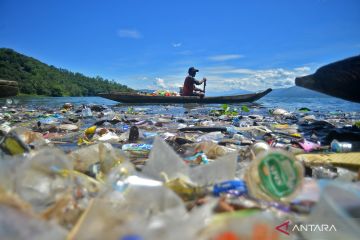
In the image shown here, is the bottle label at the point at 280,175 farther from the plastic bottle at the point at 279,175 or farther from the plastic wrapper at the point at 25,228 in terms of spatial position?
the plastic wrapper at the point at 25,228

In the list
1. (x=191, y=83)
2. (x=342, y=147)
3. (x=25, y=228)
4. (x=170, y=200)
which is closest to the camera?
(x=25, y=228)

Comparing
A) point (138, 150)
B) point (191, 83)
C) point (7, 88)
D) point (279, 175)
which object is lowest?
point (138, 150)

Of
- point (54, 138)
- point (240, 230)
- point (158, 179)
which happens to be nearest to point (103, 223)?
point (240, 230)

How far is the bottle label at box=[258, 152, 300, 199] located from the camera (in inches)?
40.2

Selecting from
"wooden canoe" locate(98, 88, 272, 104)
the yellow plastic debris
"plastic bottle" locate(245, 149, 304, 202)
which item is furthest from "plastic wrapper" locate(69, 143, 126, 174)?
"wooden canoe" locate(98, 88, 272, 104)

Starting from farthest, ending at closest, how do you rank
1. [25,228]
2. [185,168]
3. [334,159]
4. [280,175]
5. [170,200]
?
[334,159], [185,168], [280,175], [170,200], [25,228]

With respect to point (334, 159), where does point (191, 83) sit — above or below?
above

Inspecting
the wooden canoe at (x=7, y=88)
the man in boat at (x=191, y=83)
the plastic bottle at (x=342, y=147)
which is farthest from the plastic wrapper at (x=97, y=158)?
the man in boat at (x=191, y=83)

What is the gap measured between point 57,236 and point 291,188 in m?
0.84

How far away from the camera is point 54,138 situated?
3559 mm

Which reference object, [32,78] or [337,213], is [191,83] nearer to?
[337,213]

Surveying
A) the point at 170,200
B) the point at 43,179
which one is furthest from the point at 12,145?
the point at 170,200

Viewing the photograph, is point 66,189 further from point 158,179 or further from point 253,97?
point 253,97

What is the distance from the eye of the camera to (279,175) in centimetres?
103
